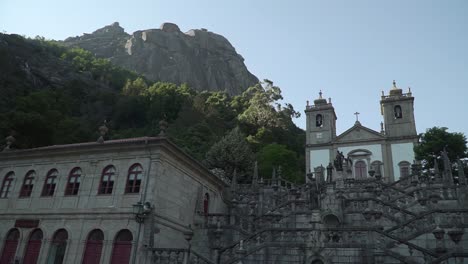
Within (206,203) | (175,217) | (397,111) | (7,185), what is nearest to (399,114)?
(397,111)

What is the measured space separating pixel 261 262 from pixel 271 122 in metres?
40.2

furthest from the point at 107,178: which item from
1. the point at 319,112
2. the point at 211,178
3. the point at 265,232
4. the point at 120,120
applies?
the point at 120,120

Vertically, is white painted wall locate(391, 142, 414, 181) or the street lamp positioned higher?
white painted wall locate(391, 142, 414, 181)

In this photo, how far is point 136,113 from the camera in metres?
61.3

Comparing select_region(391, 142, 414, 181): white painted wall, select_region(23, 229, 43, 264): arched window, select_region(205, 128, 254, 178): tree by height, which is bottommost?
select_region(23, 229, 43, 264): arched window

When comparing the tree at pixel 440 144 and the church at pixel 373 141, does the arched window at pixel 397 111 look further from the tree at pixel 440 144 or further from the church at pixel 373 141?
the tree at pixel 440 144

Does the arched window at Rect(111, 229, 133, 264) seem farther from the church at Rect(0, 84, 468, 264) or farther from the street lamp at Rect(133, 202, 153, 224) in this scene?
the street lamp at Rect(133, 202, 153, 224)

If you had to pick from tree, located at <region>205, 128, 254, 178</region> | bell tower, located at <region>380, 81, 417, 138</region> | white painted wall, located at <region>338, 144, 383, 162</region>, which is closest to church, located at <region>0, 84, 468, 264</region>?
tree, located at <region>205, 128, 254, 178</region>

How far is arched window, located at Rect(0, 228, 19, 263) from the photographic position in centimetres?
1795

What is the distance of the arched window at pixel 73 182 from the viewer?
18172 mm

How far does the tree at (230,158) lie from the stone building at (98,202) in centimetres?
1825

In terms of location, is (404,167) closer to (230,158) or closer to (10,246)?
(230,158)

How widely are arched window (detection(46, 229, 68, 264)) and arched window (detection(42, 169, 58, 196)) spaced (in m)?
2.35

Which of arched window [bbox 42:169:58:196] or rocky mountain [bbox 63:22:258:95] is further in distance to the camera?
rocky mountain [bbox 63:22:258:95]
